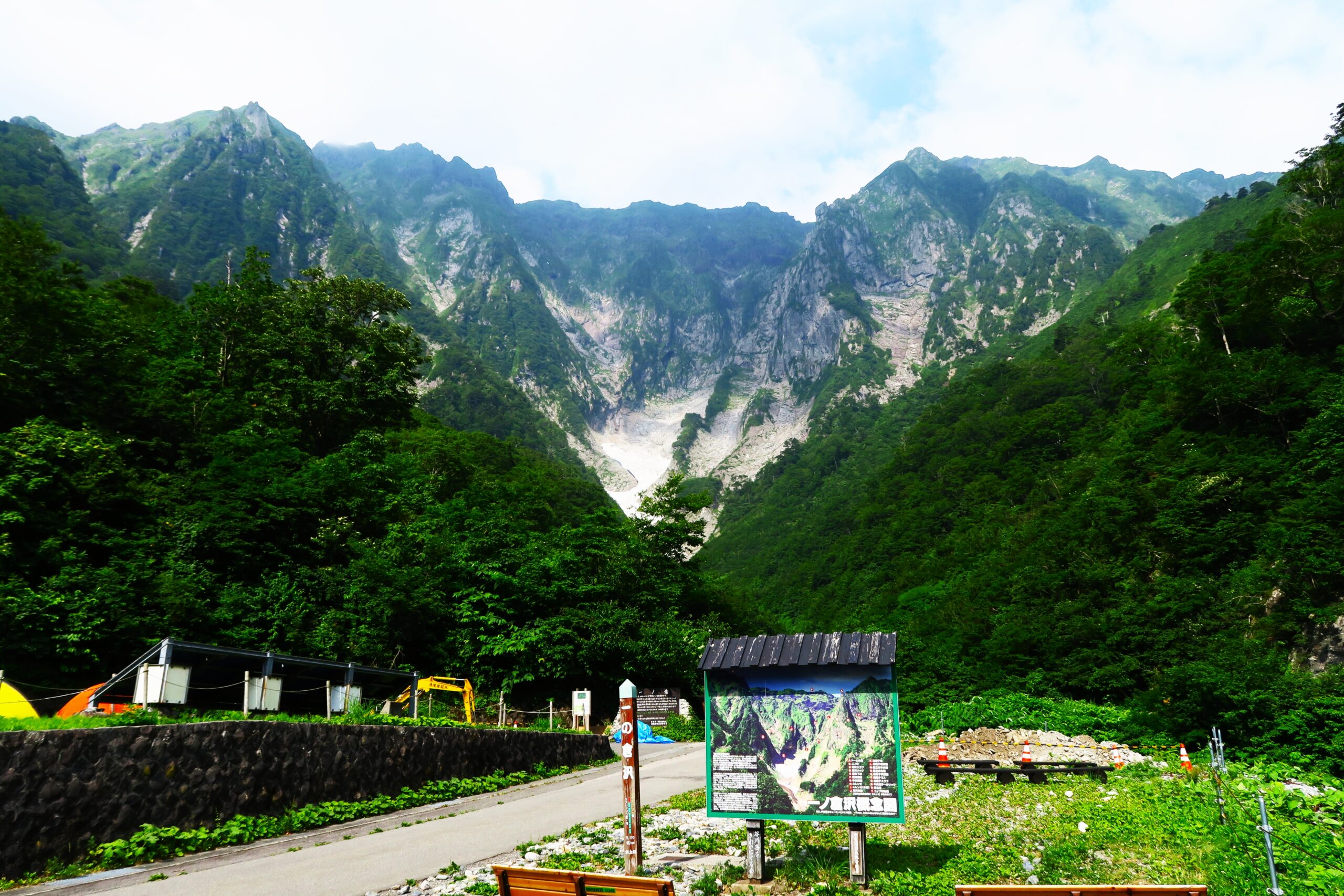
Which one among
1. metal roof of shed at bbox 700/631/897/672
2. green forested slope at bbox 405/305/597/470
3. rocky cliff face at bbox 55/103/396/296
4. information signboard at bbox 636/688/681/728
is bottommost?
information signboard at bbox 636/688/681/728

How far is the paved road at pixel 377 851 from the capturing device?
755 cm

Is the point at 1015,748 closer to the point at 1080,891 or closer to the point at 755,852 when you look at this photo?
the point at 755,852

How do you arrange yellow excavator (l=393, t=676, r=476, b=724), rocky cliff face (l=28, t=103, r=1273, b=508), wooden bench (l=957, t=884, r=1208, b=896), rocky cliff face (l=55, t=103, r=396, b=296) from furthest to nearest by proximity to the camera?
rocky cliff face (l=28, t=103, r=1273, b=508) → rocky cliff face (l=55, t=103, r=396, b=296) → yellow excavator (l=393, t=676, r=476, b=724) → wooden bench (l=957, t=884, r=1208, b=896)

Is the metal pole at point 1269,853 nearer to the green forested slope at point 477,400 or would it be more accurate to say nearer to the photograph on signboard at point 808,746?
the photograph on signboard at point 808,746

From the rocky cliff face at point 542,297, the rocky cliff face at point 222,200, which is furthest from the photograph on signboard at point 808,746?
the rocky cliff face at point 222,200

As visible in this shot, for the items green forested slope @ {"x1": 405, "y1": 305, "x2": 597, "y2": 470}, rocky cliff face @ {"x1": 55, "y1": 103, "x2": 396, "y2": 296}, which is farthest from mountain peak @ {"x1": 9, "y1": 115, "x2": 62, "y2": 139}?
green forested slope @ {"x1": 405, "y1": 305, "x2": 597, "y2": 470}

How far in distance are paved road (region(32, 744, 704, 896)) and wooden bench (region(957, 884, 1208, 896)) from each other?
6.20 meters

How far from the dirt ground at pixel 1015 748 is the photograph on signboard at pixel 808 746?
47.4 feet

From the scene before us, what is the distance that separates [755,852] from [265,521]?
21149 millimetres

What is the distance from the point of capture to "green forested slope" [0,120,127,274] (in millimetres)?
83250

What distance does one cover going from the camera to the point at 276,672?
17969mm

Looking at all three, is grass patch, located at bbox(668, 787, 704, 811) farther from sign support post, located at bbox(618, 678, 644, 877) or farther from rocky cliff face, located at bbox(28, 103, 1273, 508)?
rocky cliff face, located at bbox(28, 103, 1273, 508)

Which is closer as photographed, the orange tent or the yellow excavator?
the orange tent

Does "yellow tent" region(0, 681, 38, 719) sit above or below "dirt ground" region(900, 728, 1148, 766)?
above
